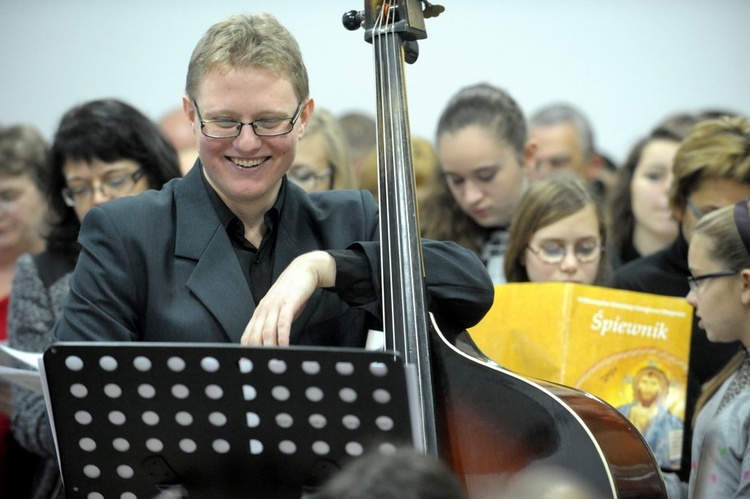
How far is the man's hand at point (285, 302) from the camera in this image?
172cm

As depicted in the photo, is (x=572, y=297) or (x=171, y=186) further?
(x=572, y=297)

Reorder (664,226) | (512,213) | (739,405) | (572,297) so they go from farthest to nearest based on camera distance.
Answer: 1. (664,226)
2. (512,213)
3. (572,297)
4. (739,405)

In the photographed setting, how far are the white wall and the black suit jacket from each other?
2937mm

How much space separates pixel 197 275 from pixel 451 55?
331cm

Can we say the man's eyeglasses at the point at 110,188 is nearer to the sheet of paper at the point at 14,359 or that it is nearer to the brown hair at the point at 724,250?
the sheet of paper at the point at 14,359

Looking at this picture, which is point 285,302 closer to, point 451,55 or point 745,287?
point 745,287

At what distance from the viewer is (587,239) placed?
10.2 ft

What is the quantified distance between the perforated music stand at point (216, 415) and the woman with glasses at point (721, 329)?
0.96 metres

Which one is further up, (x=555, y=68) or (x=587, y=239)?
(x=555, y=68)

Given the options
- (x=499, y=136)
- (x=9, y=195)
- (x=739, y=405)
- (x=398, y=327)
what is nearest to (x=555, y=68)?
(x=499, y=136)

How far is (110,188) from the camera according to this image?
3.04 m

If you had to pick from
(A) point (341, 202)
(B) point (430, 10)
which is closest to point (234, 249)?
(A) point (341, 202)

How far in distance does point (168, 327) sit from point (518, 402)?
0.61m

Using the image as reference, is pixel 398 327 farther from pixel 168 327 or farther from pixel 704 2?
pixel 704 2
